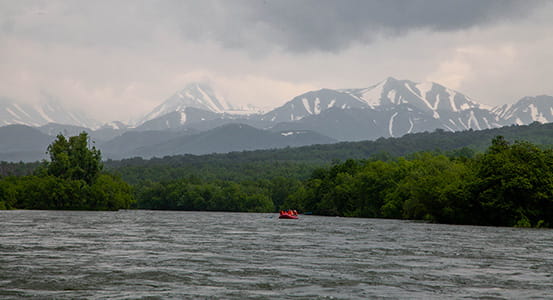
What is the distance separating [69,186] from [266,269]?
145 meters

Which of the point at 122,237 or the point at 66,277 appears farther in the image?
the point at 122,237

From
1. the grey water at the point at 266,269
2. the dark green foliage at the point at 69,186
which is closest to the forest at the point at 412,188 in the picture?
the dark green foliage at the point at 69,186

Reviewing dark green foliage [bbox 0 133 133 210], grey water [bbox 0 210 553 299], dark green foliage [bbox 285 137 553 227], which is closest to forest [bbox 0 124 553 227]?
dark green foliage [bbox 285 137 553 227]

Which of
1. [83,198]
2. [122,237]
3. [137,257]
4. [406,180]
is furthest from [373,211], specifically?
[137,257]

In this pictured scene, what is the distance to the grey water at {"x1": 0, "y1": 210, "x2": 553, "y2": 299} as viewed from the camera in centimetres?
3250

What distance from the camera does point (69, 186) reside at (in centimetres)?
17675

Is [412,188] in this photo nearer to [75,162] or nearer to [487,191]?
[487,191]

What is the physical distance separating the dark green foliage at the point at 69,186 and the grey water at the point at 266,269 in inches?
4539

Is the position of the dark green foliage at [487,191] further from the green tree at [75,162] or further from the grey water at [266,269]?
the green tree at [75,162]

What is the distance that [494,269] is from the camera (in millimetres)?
42844

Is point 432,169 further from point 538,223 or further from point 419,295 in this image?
point 419,295

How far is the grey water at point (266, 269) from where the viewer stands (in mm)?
32500

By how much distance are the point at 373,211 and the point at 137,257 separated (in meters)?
118

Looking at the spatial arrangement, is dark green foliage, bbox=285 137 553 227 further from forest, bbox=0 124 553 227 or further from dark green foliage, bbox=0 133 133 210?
dark green foliage, bbox=0 133 133 210
